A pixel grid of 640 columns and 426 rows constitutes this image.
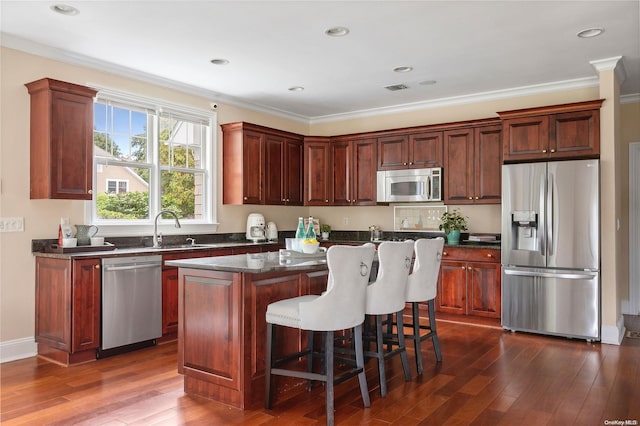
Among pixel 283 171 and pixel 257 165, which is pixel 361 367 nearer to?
pixel 257 165

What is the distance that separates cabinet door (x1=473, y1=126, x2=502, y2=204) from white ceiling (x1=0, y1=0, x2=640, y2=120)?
0.57 meters

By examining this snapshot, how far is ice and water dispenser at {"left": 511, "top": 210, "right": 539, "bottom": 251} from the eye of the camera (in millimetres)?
4906

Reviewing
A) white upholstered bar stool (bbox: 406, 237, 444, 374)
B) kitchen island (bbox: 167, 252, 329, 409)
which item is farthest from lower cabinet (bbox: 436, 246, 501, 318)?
kitchen island (bbox: 167, 252, 329, 409)

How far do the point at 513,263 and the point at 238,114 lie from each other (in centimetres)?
377

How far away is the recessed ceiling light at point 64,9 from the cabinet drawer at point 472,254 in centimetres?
422

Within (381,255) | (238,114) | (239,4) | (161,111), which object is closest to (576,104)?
(381,255)

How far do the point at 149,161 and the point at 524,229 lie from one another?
13.2 feet

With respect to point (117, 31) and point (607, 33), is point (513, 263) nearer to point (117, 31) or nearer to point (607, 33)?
point (607, 33)

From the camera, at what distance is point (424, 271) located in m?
3.79

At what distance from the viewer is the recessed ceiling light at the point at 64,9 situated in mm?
3446

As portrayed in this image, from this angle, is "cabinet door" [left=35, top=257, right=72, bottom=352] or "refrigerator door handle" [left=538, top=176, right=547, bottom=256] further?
"refrigerator door handle" [left=538, top=176, right=547, bottom=256]

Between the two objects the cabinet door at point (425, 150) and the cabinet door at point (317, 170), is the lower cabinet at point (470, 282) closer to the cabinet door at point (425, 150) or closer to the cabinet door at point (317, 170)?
the cabinet door at point (425, 150)

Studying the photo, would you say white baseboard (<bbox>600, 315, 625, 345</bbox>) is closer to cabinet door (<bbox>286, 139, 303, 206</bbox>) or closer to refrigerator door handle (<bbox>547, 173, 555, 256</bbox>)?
refrigerator door handle (<bbox>547, 173, 555, 256</bbox>)

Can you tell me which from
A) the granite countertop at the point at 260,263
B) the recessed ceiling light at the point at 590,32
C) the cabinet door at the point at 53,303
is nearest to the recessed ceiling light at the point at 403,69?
the recessed ceiling light at the point at 590,32
